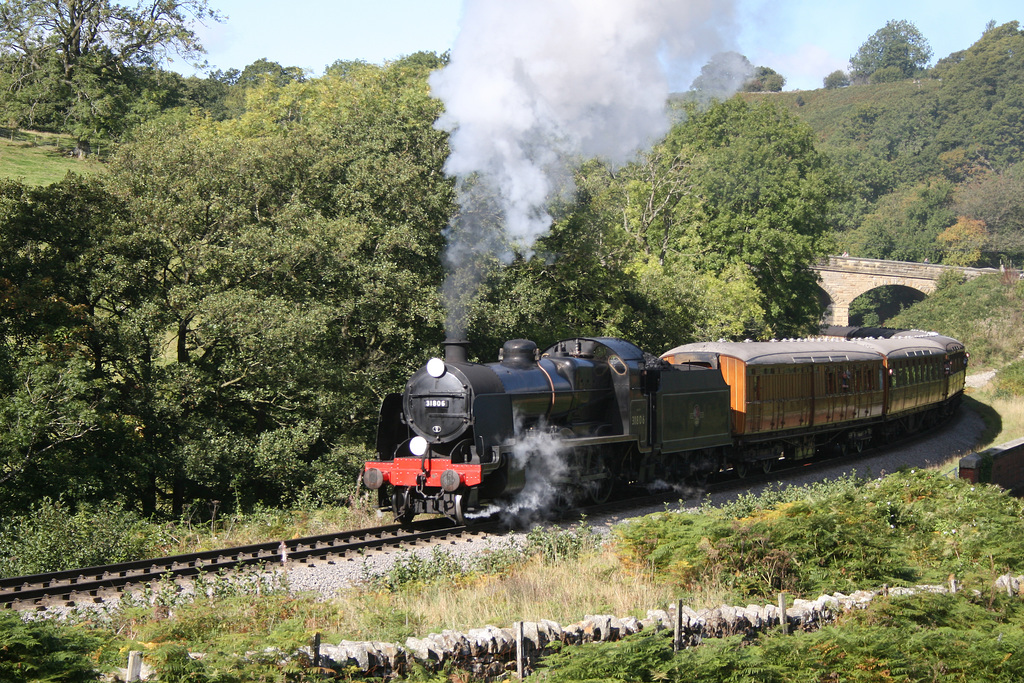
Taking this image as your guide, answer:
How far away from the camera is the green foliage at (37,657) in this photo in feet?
19.7

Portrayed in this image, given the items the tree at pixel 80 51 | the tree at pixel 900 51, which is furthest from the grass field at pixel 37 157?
the tree at pixel 900 51

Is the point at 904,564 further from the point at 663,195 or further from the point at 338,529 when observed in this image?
the point at 663,195

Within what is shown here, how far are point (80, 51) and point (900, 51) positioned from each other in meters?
180

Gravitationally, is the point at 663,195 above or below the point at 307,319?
above

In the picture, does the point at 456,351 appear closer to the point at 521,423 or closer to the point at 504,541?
the point at 521,423

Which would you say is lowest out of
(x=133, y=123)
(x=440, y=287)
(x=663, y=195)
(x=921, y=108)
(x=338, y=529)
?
(x=338, y=529)

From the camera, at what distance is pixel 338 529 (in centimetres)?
1519

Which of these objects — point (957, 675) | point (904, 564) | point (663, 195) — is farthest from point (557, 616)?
point (663, 195)

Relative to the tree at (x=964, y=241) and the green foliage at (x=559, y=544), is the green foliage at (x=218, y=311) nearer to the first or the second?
the green foliage at (x=559, y=544)

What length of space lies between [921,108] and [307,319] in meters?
127

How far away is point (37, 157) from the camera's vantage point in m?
46.4

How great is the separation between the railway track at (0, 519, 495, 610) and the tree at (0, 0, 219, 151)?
35.3m

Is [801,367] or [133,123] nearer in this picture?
[801,367]

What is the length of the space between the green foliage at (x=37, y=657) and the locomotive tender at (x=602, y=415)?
7762 millimetres
